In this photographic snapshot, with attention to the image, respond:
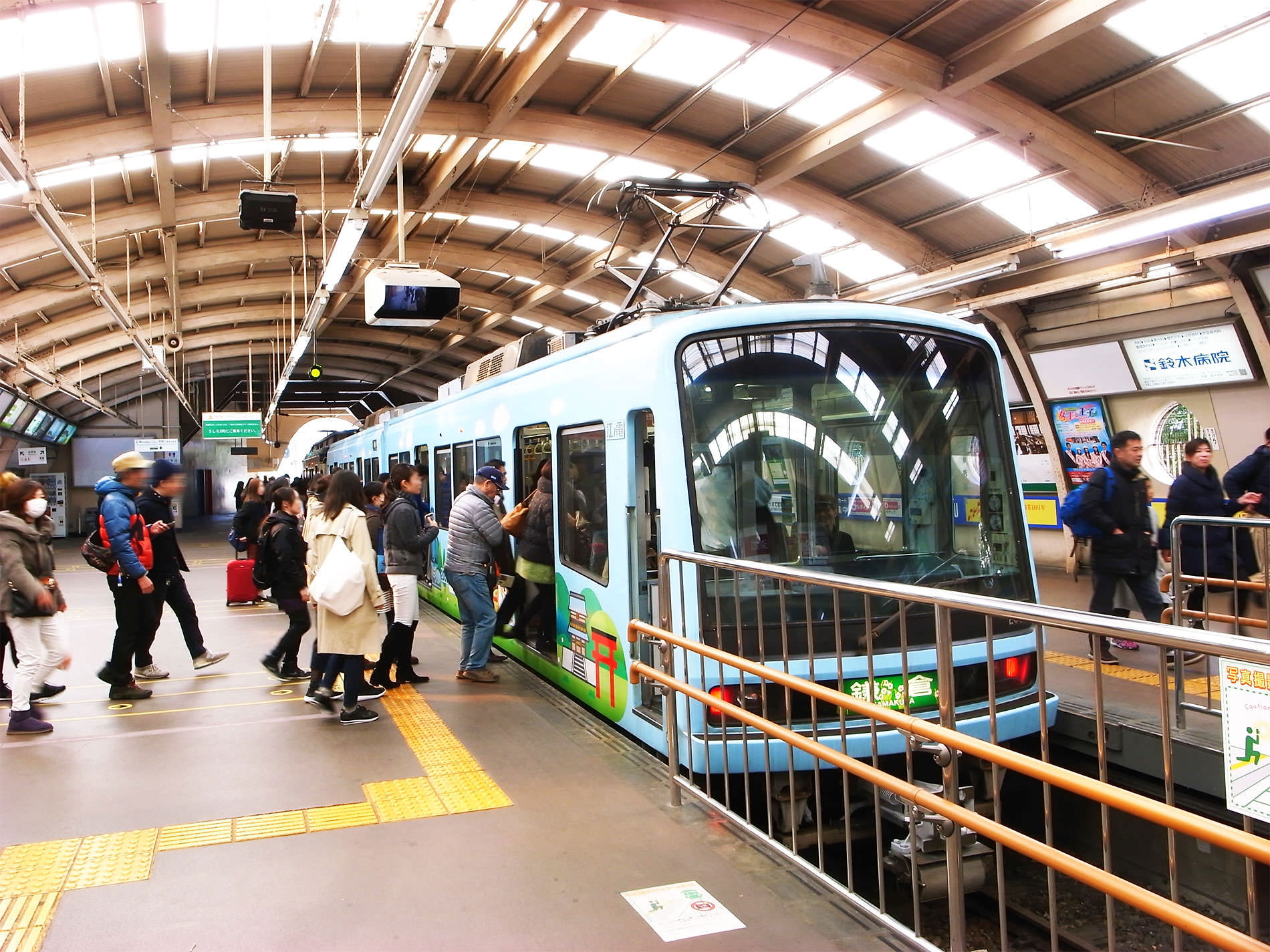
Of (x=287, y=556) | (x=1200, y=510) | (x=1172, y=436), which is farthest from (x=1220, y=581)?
(x=1172, y=436)

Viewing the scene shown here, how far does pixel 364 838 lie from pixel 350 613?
5.97ft

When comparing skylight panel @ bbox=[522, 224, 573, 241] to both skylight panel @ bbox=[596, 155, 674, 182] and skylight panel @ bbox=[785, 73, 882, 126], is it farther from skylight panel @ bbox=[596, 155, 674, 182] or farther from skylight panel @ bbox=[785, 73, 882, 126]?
skylight panel @ bbox=[785, 73, 882, 126]

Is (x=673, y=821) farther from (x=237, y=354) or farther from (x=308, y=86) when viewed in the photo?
(x=237, y=354)

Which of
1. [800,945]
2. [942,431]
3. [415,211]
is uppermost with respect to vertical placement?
[415,211]

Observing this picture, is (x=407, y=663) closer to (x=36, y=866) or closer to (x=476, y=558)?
(x=476, y=558)

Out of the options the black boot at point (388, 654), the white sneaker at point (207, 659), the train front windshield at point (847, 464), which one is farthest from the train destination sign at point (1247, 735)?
the white sneaker at point (207, 659)

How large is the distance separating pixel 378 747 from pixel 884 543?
9.42ft

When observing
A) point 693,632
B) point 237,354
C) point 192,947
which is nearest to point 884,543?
point 693,632

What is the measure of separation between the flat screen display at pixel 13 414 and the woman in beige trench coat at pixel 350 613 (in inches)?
808

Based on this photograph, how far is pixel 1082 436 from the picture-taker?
42.2 ft

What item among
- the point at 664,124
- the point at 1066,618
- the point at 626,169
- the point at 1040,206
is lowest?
the point at 1066,618

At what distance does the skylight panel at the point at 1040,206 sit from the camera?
38.1 ft

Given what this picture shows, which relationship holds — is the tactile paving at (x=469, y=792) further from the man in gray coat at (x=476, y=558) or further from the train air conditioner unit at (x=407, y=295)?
the train air conditioner unit at (x=407, y=295)

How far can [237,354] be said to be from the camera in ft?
98.7
